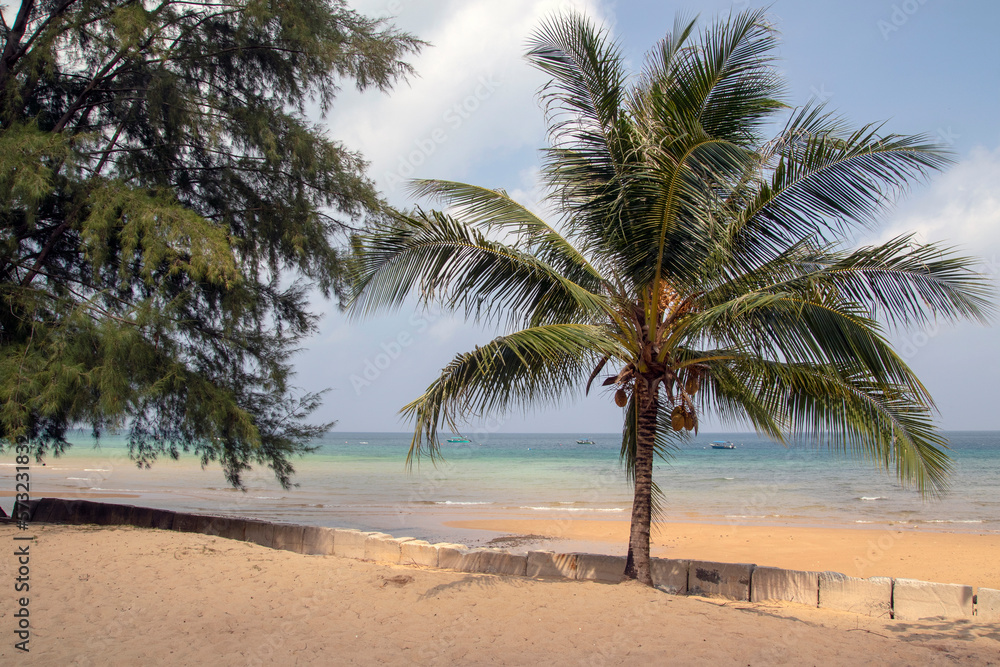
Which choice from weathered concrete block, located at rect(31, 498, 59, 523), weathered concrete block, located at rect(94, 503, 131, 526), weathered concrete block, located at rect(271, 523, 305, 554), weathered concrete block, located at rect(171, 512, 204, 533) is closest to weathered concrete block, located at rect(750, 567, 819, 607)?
weathered concrete block, located at rect(271, 523, 305, 554)

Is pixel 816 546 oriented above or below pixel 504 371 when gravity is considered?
below

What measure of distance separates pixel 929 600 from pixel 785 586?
1.21 meters

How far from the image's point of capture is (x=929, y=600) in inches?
233

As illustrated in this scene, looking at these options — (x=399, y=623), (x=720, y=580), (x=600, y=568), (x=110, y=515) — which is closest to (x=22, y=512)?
(x=110, y=515)

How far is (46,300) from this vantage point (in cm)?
830

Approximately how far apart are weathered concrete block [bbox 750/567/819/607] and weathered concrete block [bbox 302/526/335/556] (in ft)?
16.7

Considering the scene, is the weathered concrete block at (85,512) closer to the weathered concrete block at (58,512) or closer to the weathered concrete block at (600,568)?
the weathered concrete block at (58,512)

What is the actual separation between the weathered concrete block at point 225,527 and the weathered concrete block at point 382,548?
2083 millimetres

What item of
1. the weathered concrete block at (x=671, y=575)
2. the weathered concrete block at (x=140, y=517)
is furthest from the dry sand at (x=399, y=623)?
the weathered concrete block at (x=140, y=517)

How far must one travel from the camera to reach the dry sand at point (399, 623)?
4.54 metres

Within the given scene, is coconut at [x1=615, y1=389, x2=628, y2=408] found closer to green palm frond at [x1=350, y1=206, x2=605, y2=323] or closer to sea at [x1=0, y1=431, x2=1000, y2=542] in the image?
green palm frond at [x1=350, y1=206, x2=605, y2=323]

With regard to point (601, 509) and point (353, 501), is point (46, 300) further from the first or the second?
point (601, 509)

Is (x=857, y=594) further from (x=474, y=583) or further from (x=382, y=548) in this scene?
(x=382, y=548)

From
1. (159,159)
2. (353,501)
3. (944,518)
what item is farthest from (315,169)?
(944,518)
